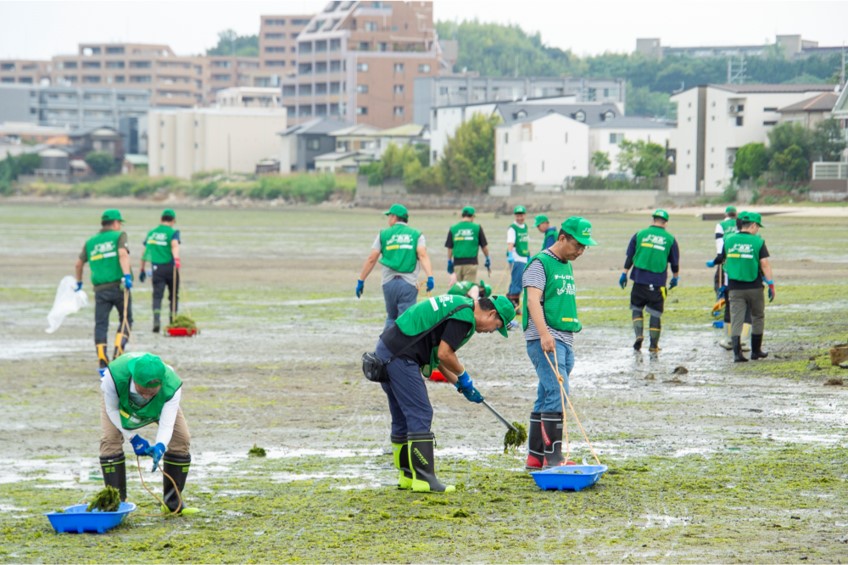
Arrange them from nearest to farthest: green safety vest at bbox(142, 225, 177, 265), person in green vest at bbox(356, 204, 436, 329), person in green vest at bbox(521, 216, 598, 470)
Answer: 1. person in green vest at bbox(521, 216, 598, 470)
2. person in green vest at bbox(356, 204, 436, 329)
3. green safety vest at bbox(142, 225, 177, 265)

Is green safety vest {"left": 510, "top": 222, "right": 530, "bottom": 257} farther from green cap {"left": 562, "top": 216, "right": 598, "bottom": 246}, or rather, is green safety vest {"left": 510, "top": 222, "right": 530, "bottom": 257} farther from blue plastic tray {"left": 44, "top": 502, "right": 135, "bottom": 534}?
blue plastic tray {"left": 44, "top": 502, "right": 135, "bottom": 534}

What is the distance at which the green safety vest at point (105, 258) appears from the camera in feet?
55.6

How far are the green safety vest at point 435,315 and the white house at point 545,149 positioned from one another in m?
93.9

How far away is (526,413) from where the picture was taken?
546 inches

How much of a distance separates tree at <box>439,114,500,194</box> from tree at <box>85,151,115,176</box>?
173 feet

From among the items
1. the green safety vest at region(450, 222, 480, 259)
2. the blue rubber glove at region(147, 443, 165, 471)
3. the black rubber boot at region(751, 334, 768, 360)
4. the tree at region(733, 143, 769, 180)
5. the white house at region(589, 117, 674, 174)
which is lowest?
the black rubber boot at region(751, 334, 768, 360)

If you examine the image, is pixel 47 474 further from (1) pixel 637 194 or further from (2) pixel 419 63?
(2) pixel 419 63

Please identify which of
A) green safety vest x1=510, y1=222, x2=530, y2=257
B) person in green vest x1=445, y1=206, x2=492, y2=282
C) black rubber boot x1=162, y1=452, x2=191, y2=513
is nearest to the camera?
black rubber boot x1=162, y1=452, x2=191, y2=513

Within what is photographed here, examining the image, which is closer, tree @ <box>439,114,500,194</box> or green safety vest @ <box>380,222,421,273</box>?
green safety vest @ <box>380,222,421,273</box>

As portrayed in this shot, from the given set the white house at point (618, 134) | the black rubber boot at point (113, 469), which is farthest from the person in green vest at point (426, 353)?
the white house at point (618, 134)

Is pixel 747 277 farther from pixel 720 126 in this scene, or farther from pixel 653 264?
pixel 720 126

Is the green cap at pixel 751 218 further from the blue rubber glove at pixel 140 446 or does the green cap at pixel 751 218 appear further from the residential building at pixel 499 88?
the residential building at pixel 499 88

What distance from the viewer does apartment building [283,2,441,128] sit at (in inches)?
5940

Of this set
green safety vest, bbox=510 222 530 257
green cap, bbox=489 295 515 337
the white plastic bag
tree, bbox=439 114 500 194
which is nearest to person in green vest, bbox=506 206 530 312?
green safety vest, bbox=510 222 530 257
